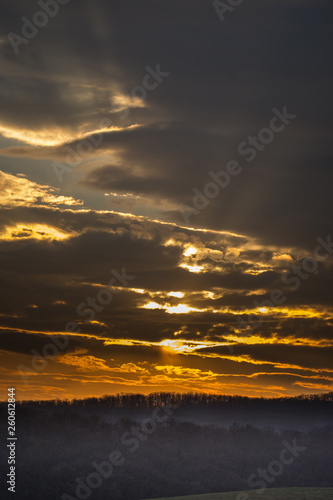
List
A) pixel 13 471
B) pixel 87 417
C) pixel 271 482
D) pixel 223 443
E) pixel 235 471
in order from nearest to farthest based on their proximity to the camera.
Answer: pixel 13 471 < pixel 271 482 < pixel 235 471 < pixel 87 417 < pixel 223 443

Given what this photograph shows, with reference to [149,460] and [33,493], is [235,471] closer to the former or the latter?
[149,460]

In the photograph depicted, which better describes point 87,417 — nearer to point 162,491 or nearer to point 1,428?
point 1,428

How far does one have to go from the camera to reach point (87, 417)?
95.2m

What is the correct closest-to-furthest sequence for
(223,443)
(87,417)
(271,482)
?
1. (271,482)
2. (87,417)
3. (223,443)

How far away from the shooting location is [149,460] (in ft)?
265

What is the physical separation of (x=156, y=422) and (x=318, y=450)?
29021 mm

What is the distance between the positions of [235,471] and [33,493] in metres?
35.4

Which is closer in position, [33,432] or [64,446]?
[64,446]

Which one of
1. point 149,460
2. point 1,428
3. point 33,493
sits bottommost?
point 33,493

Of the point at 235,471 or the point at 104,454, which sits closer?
the point at 104,454

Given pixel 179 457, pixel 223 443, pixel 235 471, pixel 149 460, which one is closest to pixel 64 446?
pixel 149 460

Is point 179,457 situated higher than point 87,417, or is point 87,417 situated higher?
point 87,417

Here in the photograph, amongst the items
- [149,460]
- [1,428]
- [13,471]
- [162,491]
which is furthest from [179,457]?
[13,471]

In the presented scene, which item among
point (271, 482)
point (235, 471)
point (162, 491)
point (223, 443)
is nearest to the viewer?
point (162, 491)
